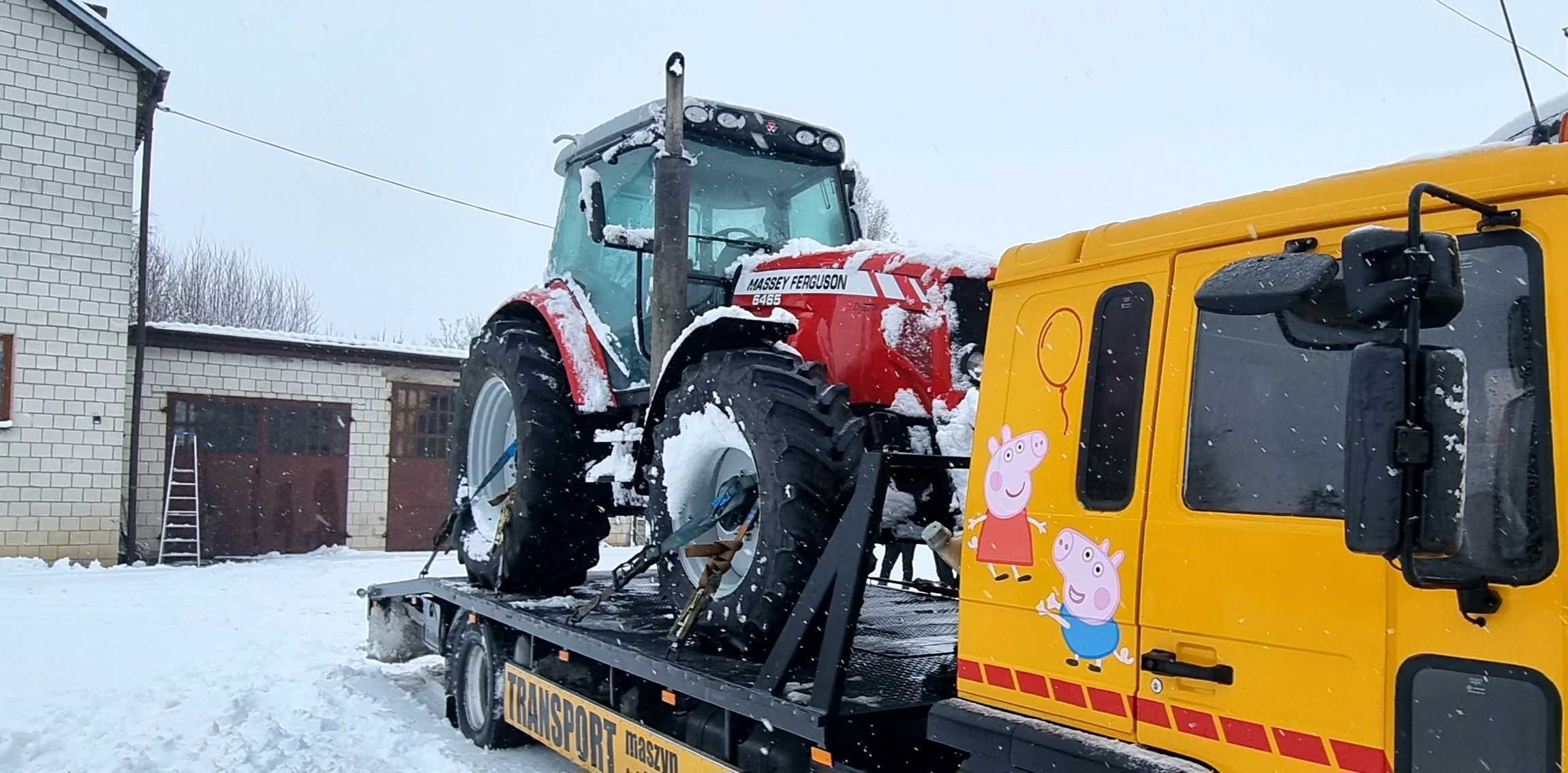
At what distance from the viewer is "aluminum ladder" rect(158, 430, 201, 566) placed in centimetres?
1470

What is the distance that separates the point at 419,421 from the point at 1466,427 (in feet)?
52.1

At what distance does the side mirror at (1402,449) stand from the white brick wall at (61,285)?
48.8 feet

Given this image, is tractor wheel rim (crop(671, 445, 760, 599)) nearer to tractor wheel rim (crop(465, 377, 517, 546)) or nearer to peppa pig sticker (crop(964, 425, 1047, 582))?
peppa pig sticker (crop(964, 425, 1047, 582))

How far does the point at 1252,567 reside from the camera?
2.26 metres

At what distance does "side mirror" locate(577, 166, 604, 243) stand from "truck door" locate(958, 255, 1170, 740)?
2.88 metres

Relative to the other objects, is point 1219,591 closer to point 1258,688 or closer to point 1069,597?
point 1258,688

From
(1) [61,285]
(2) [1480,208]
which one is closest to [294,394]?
(1) [61,285]

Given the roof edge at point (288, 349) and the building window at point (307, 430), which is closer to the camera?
the roof edge at point (288, 349)

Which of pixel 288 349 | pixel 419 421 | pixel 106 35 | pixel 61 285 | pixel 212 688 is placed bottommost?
pixel 212 688

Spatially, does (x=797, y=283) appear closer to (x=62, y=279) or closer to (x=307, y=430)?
(x=62, y=279)

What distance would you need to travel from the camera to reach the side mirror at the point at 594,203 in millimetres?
5461

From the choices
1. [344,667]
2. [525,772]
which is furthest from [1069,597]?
[344,667]

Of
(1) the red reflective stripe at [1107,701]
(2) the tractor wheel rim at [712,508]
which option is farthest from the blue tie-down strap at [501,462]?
(1) the red reflective stripe at [1107,701]

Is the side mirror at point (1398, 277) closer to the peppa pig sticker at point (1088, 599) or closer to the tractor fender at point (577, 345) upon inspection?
the peppa pig sticker at point (1088, 599)
